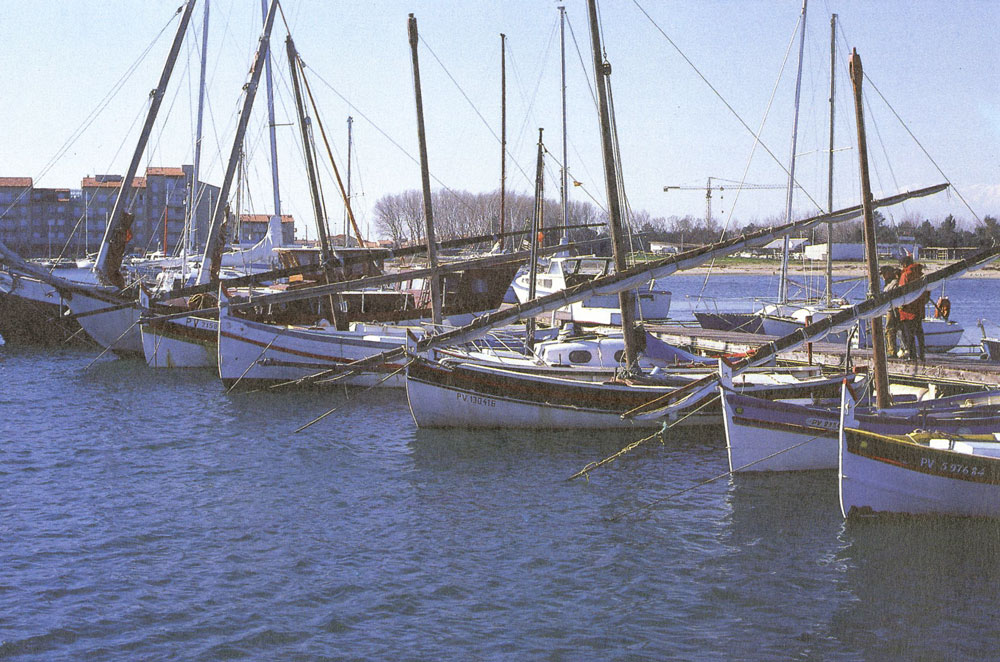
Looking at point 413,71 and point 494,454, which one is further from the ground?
point 413,71

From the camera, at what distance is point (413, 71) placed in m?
27.3

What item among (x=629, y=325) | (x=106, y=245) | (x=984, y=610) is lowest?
(x=984, y=610)

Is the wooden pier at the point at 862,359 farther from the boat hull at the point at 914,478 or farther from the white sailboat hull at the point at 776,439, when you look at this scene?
the boat hull at the point at 914,478

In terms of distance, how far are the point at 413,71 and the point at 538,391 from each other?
11783 millimetres

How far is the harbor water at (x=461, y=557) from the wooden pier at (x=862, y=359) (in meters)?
5.69

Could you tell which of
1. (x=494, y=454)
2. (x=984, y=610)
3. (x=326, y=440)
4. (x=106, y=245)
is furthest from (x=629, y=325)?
(x=106, y=245)

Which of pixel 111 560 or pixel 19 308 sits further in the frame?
pixel 19 308

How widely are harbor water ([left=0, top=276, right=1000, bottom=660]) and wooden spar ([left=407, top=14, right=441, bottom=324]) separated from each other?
6730 mm

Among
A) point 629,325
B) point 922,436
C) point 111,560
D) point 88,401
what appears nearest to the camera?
point 111,560

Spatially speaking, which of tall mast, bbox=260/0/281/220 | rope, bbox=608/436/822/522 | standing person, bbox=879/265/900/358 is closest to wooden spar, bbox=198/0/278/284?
tall mast, bbox=260/0/281/220

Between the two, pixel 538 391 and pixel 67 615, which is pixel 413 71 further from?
pixel 67 615

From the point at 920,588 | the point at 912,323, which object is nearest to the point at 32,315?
the point at 912,323

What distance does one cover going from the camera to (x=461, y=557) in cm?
1343

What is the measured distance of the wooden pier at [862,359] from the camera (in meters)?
21.8
